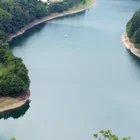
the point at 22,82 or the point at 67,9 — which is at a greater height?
the point at 22,82

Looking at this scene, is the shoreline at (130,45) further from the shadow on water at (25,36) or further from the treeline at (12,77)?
the treeline at (12,77)

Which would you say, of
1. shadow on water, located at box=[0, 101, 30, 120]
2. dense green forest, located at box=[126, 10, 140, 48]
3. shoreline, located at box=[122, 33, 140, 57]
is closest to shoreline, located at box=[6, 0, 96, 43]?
shoreline, located at box=[122, 33, 140, 57]

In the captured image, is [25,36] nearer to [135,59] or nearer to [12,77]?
[135,59]

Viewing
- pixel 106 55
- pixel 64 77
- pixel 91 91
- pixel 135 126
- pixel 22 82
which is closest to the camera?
pixel 135 126

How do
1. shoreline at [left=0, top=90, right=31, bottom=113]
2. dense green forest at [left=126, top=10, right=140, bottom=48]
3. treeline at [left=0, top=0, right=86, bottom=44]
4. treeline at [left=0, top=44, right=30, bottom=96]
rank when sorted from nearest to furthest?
shoreline at [left=0, top=90, right=31, bottom=113] → treeline at [left=0, top=44, right=30, bottom=96] → dense green forest at [left=126, top=10, right=140, bottom=48] → treeline at [left=0, top=0, right=86, bottom=44]

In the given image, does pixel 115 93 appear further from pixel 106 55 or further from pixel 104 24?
pixel 104 24

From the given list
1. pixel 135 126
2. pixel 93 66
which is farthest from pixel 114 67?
pixel 135 126

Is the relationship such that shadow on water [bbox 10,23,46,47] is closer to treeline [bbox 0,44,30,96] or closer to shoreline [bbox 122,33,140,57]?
treeline [bbox 0,44,30,96]
